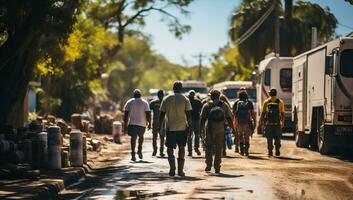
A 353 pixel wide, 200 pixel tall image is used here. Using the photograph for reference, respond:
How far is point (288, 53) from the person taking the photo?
5628cm

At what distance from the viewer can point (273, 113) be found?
23906mm

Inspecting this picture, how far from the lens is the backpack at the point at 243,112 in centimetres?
2355

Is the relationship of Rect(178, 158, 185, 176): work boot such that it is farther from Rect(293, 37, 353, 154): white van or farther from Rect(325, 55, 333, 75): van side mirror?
Rect(325, 55, 333, 75): van side mirror

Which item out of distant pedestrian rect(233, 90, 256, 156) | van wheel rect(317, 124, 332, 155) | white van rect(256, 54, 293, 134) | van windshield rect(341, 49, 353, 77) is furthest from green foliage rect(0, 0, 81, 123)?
white van rect(256, 54, 293, 134)

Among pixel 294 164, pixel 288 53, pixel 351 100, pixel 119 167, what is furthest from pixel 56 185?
pixel 288 53

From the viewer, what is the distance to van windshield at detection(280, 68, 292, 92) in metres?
36.7

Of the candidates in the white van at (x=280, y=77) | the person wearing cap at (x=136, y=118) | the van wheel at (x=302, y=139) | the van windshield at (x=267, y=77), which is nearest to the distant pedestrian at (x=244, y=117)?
the person wearing cap at (x=136, y=118)

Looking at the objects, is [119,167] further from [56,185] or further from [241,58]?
[241,58]

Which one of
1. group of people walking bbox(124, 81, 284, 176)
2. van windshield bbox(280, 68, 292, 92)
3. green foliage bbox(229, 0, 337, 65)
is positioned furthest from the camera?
green foliage bbox(229, 0, 337, 65)

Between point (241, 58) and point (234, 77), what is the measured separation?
56.7 ft

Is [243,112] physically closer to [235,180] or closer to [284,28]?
[235,180]

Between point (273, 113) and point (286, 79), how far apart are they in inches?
519

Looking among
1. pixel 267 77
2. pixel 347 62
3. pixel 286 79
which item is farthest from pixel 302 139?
pixel 267 77

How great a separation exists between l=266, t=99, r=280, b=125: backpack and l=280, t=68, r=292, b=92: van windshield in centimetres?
1282
